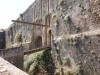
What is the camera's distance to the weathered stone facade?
357 inches

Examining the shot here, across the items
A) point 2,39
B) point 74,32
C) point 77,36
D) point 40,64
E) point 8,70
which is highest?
point 74,32

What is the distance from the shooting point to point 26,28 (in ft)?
61.7

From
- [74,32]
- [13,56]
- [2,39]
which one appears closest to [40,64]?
[74,32]

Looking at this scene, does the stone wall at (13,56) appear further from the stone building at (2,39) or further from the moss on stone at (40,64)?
the stone building at (2,39)

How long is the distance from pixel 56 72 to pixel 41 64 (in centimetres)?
136

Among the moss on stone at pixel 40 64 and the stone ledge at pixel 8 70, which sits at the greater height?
the stone ledge at pixel 8 70

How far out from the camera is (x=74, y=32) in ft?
34.6

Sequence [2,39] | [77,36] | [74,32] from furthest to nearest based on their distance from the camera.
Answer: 1. [2,39]
2. [74,32]
3. [77,36]

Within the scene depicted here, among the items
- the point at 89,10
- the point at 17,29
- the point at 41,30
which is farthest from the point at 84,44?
the point at 17,29

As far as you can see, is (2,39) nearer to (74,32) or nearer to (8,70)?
(74,32)

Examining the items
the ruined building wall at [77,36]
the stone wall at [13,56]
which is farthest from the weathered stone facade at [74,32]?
the stone wall at [13,56]

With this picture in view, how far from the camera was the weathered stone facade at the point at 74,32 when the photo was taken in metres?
9.06

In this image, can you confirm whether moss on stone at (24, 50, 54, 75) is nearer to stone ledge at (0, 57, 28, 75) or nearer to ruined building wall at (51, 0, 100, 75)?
ruined building wall at (51, 0, 100, 75)

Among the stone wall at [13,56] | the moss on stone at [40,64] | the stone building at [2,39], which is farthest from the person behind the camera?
the stone building at [2,39]
